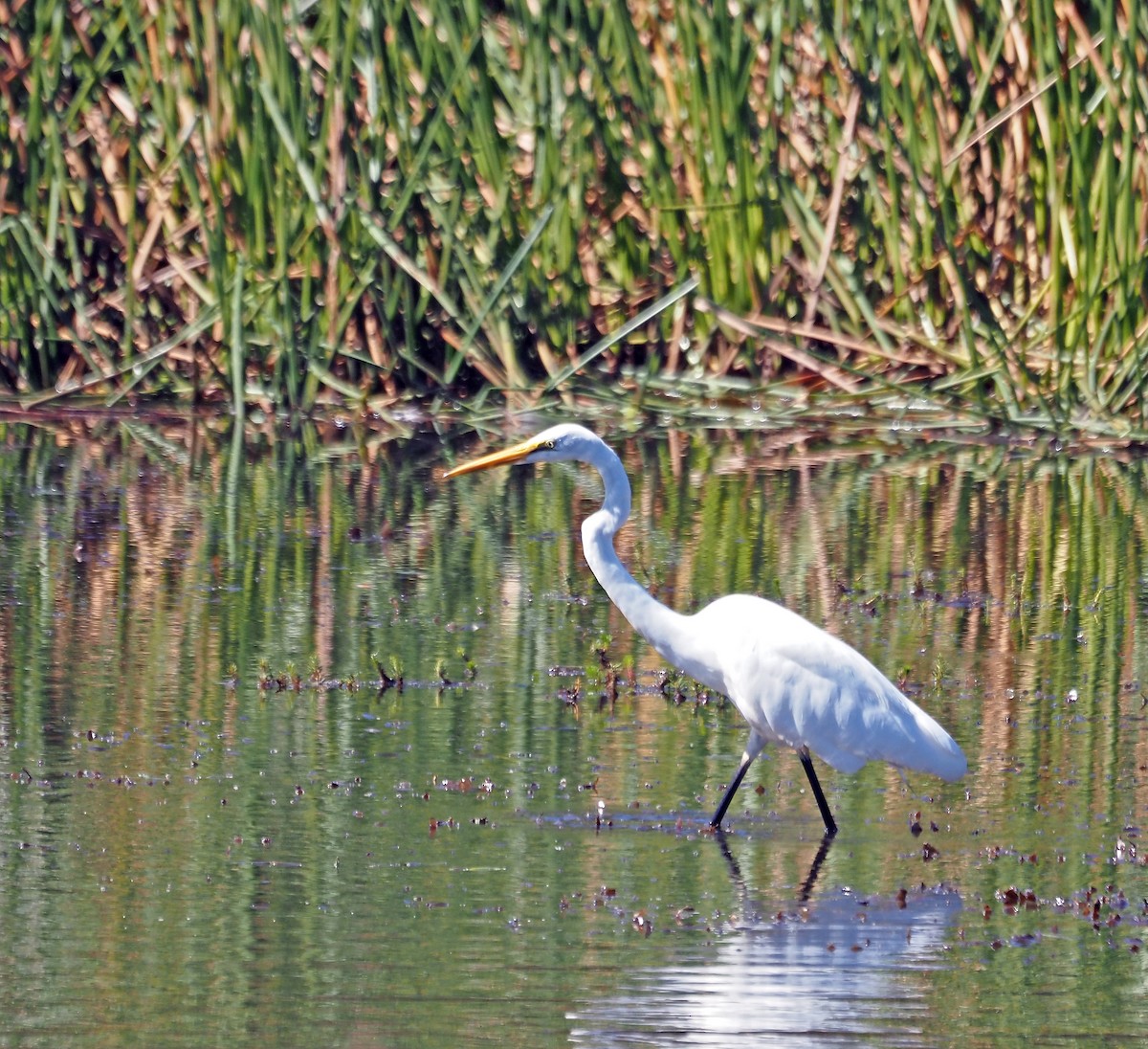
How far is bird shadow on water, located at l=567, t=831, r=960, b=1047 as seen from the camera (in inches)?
176

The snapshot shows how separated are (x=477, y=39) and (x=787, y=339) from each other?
2.26 metres

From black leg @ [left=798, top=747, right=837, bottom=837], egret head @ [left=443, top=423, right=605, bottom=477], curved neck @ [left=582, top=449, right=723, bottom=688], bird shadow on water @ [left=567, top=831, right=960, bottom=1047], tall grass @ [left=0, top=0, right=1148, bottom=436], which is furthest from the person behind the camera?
tall grass @ [left=0, top=0, right=1148, bottom=436]

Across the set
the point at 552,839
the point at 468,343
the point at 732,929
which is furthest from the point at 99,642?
the point at 468,343

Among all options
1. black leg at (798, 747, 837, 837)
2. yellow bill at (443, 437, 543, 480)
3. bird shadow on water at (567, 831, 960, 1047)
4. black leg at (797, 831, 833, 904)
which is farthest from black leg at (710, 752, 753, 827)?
yellow bill at (443, 437, 543, 480)

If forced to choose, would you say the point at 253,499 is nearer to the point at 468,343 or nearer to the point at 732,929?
the point at 468,343

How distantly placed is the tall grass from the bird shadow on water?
746 cm

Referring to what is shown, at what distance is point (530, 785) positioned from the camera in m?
6.34

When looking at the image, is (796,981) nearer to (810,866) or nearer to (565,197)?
(810,866)

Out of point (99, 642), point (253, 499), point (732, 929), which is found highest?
point (253, 499)

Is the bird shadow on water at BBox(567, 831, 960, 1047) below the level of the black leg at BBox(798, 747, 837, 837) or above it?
below

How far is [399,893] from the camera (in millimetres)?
5328

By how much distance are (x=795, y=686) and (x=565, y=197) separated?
290 inches

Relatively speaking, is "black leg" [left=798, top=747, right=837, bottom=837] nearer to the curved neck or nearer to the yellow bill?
the curved neck

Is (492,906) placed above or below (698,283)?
below
